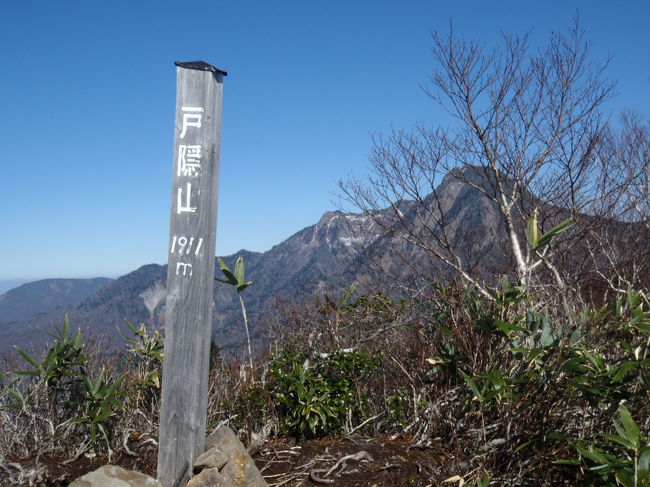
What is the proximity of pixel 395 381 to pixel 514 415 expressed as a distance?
1.26 meters

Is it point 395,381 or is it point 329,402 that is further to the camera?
point 395,381

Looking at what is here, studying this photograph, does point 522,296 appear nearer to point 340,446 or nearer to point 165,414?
point 340,446

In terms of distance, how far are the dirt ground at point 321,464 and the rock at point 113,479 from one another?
561mm

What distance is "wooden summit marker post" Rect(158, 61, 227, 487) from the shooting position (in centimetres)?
298

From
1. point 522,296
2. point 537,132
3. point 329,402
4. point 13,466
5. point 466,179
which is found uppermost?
point 537,132

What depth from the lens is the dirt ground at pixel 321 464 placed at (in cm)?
297

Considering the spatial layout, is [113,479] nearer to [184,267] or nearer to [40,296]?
[184,267]

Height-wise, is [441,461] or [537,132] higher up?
[537,132]

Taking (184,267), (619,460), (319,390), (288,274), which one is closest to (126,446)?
(319,390)

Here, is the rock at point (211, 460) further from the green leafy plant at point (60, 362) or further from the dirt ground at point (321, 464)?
the green leafy plant at point (60, 362)

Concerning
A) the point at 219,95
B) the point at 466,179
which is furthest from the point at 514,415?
the point at 466,179

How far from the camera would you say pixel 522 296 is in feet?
10.3

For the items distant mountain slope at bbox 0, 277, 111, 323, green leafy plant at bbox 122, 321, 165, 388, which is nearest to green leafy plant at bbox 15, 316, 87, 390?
green leafy plant at bbox 122, 321, 165, 388

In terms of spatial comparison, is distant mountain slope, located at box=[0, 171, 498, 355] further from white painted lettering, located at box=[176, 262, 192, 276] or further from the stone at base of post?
the stone at base of post
